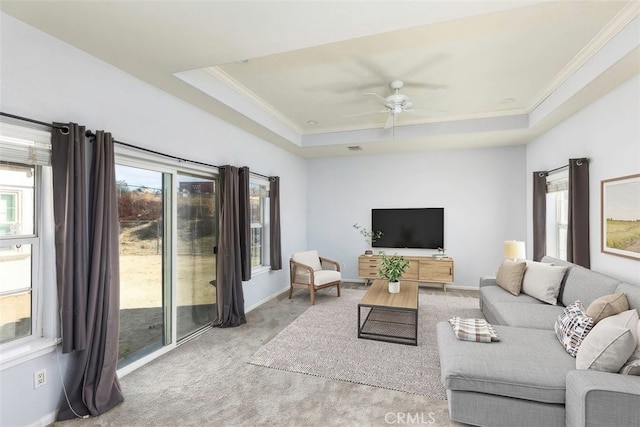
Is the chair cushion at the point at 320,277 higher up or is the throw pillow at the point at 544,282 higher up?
the throw pillow at the point at 544,282

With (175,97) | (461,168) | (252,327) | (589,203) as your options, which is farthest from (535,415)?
(461,168)

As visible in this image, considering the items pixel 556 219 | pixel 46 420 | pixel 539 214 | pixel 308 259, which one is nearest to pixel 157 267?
pixel 46 420

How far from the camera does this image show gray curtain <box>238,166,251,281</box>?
13.5 feet

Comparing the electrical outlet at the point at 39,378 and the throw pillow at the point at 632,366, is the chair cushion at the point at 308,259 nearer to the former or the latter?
the electrical outlet at the point at 39,378

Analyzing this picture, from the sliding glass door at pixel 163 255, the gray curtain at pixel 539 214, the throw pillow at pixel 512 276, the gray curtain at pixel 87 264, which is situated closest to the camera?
the gray curtain at pixel 87 264

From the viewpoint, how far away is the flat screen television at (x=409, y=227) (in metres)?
5.86

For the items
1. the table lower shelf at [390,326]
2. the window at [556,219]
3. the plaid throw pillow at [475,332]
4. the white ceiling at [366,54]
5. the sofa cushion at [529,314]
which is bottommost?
the table lower shelf at [390,326]

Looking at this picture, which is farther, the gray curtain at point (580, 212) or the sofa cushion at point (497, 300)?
the gray curtain at point (580, 212)

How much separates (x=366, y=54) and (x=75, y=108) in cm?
242

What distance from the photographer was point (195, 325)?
3691mm

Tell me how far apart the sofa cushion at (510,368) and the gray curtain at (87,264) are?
2496 mm

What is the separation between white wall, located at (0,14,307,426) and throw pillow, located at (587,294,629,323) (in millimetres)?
3911

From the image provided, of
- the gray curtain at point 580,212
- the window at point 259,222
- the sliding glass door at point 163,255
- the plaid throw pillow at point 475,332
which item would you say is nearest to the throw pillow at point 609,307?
the plaid throw pillow at point 475,332

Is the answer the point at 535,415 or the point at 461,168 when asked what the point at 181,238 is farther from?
the point at 461,168
